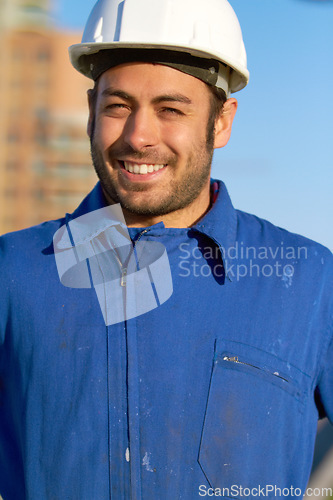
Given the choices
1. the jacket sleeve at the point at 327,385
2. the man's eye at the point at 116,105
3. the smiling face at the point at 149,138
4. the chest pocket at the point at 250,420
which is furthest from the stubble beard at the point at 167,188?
the jacket sleeve at the point at 327,385

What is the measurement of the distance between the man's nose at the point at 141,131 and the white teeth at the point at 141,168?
0.06 m

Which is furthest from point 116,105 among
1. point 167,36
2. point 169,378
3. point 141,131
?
point 169,378

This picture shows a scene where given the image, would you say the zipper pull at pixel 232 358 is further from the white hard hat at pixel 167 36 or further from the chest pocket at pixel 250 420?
the white hard hat at pixel 167 36

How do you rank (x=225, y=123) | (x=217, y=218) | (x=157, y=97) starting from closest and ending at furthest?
1. (x=157, y=97)
2. (x=217, y=218)
3. (x=225, y=123)

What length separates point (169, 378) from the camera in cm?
174

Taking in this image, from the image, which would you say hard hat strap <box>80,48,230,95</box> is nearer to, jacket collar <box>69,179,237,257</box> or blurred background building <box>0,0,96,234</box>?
jacket collar <box>69,179,237,257</box>

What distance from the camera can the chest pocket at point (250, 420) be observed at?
1.74 meters

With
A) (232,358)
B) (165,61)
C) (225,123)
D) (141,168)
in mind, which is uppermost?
(165,61)

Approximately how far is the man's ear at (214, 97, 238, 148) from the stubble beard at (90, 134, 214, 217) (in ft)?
0.45

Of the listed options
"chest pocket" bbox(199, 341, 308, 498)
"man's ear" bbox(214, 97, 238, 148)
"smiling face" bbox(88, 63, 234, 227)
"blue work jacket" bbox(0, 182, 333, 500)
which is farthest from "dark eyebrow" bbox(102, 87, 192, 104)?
"chest pocket" bbox(199, 341, 308, 498)

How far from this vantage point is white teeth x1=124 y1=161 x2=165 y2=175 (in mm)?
1869

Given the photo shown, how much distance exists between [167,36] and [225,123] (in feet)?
1.22

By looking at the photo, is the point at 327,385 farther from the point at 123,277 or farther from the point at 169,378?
the point at 123,277

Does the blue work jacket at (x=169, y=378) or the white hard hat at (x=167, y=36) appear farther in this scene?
the white hard hat at (x=167, y=36)
